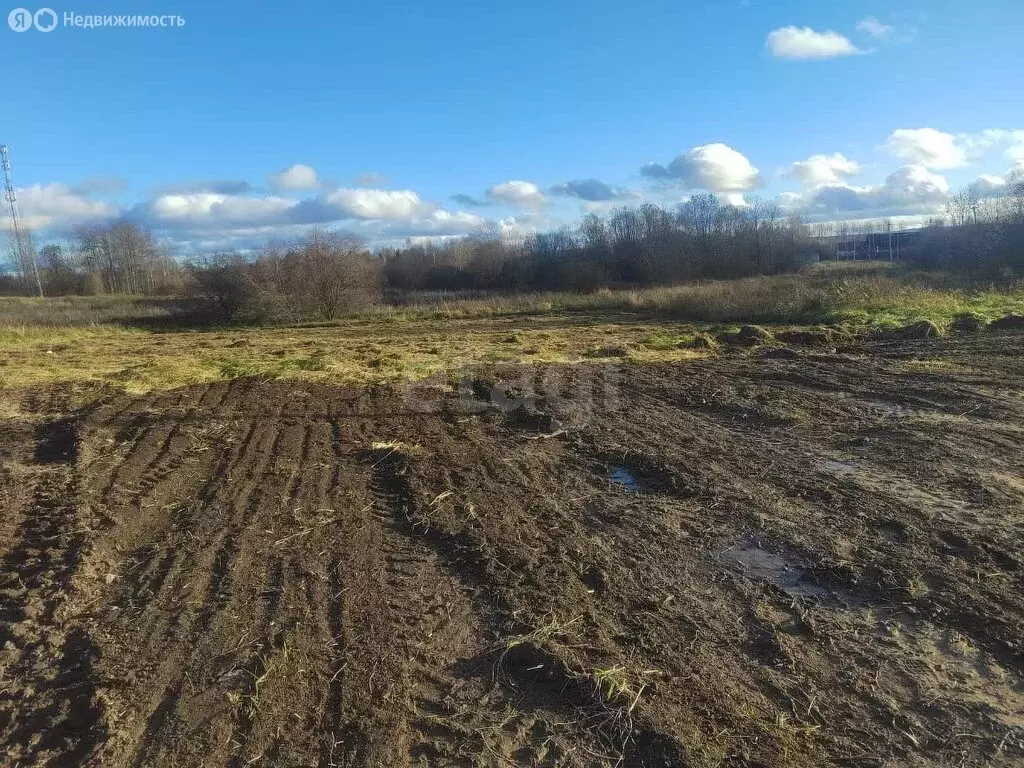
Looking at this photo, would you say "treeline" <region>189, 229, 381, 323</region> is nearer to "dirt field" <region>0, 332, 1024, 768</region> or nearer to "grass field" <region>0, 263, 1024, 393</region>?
"grass field" <region>0, 263, 1024, 393</region>

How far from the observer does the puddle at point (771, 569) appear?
432 centimetres

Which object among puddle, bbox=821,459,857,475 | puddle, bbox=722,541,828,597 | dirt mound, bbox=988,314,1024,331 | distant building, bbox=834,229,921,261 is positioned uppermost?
distant building, bbox=834,229,921,261

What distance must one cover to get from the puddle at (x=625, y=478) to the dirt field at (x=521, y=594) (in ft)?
0.16

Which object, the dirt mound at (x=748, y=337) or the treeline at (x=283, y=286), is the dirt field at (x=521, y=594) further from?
the treeline at (x=283, y=286)

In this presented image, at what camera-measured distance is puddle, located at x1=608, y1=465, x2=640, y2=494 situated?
643cm

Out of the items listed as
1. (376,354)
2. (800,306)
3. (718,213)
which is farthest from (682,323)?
(718,213)

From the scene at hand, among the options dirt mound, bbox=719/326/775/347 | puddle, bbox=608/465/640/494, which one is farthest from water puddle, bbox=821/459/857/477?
dirt mound, bbox=719/326/775/347

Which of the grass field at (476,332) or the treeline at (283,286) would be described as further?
the treeline at (283,286)

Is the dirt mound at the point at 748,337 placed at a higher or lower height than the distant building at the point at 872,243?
lower

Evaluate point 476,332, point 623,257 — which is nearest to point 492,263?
point 623,257

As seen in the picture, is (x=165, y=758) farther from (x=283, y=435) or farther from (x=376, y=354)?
(x=376, y=354)

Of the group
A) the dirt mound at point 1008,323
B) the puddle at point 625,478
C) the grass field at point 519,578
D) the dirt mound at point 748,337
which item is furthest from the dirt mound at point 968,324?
the puddle at point 625,478

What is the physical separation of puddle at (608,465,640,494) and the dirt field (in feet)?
0.16

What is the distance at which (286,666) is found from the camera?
140 inches
